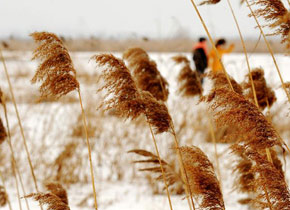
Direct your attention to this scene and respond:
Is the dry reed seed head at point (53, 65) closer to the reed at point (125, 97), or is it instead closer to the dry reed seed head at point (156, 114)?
the reed at point (125, 97)

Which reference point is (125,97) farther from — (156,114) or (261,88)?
(261,88)

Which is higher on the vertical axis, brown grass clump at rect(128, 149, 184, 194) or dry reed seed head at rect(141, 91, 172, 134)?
dry reed seed head at rect(141, 91, 172, 134)

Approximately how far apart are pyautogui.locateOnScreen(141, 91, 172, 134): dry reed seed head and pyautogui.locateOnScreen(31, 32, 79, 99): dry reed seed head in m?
0.33

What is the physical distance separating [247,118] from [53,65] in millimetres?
835

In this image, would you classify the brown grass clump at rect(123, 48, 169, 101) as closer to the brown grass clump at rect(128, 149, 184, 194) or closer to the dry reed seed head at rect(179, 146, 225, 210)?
the brown grass clump at rect(128, 149, 184, 194)

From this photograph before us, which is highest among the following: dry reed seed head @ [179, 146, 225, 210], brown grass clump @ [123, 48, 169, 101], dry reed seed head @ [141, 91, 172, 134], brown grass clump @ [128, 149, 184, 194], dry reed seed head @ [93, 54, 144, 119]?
brown grass clump @ [123, 48, 169, 101]

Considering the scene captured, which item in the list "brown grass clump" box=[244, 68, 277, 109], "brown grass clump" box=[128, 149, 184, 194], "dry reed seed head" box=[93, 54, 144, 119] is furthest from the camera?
"brown grass clump" box=[244, 68, 277, 109]

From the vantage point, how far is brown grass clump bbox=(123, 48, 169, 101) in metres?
2.17

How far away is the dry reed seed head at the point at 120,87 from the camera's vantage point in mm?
1366

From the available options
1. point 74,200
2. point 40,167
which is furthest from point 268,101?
point 40,167

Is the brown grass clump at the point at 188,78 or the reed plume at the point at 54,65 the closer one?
the reed plume at the point at 54,65

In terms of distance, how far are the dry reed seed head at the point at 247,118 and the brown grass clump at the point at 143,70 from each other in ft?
3.16

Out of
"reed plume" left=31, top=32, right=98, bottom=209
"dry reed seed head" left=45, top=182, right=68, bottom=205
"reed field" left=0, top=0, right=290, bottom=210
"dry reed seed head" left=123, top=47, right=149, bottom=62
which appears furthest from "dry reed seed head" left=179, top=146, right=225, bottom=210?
"dry reed seed head" left=123, top=47, right=149, bottom=62

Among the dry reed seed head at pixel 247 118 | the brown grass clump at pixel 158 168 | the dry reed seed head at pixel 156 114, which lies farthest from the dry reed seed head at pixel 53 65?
the dry reed seed head at pixel 247 118
